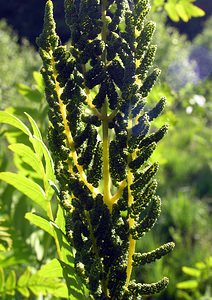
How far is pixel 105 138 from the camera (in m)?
0.71

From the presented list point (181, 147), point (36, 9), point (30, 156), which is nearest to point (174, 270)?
point (30, 156)

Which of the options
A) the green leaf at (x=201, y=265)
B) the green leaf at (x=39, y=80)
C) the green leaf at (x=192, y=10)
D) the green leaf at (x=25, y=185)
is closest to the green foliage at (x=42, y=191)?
the green leaf at (x=25, y=185)

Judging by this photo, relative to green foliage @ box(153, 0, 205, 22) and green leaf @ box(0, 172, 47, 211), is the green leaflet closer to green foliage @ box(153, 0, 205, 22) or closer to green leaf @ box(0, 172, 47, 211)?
green leaf @ box(0, 172, 47, 211)

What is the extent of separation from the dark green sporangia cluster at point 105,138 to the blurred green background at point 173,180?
32 cm

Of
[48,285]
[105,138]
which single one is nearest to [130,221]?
[105,138]

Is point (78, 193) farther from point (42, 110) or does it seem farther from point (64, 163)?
point (42, 110)

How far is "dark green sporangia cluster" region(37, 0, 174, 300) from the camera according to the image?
68 centimetres

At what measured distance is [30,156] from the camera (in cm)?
75

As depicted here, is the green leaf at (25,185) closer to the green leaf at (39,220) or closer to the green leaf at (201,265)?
the green leaf at (39,220)

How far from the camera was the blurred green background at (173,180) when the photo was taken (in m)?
1.35

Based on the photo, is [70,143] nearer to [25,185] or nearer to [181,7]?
[25,185]

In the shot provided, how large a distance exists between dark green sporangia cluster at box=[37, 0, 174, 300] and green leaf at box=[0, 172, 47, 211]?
5 centimetres

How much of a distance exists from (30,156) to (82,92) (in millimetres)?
113

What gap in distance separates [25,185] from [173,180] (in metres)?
9.70
